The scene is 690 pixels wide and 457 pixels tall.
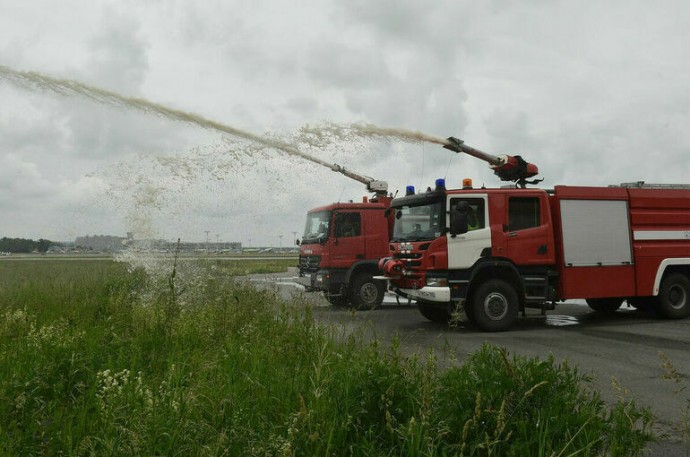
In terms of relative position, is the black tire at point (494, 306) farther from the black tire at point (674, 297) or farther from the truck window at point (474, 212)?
the black tire at point (674, 297)

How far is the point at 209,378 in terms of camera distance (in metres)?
4.19

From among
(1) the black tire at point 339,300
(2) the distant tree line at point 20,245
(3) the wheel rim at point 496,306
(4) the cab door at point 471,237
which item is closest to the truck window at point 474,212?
(4) the cab door at point 471,237

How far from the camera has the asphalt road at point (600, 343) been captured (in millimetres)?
4747

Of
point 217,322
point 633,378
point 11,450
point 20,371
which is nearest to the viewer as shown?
point 11,450

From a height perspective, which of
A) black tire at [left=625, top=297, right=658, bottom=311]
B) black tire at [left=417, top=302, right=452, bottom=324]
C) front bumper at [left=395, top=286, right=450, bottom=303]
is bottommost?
black tire at [left=417, top=302, right=452, bottom=324]

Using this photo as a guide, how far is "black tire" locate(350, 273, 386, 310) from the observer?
1213cm

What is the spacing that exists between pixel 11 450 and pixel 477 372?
285 cm

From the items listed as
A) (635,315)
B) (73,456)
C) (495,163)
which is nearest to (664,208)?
(635,315)

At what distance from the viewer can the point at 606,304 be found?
462 inches

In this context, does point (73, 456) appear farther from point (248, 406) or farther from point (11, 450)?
point (248, 406)

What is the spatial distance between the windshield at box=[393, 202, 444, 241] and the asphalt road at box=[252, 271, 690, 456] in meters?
1.81

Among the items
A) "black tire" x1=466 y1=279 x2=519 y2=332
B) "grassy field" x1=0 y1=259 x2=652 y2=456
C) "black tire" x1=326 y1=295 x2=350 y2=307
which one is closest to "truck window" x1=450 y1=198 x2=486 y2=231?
"black tire" x1=466 y1=279 x2=519 y2=332

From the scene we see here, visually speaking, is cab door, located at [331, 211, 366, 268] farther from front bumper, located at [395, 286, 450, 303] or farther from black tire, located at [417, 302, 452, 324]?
front bumper, located at [395, 286, 450, 303]

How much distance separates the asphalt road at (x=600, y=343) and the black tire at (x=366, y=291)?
1.29 ft
